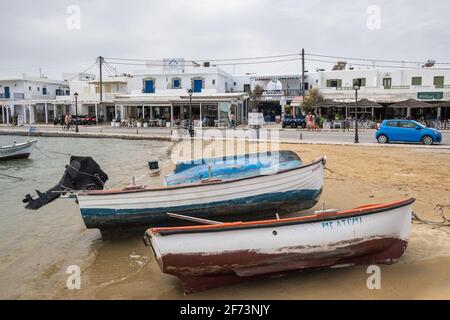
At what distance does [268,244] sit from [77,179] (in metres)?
5.22

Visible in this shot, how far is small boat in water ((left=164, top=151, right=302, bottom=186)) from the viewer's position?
1045 cm

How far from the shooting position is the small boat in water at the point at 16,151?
2500 cm

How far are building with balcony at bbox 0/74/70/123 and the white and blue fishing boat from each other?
49308 mm

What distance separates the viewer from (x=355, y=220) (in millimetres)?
6613

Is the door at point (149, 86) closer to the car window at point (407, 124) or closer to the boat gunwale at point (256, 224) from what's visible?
the car window at point (407, 124)

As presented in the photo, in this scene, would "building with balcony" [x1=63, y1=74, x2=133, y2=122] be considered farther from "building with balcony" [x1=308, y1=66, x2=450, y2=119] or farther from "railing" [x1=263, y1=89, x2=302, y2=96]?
"building with balcony" [x1=308, y1=66, x2=450, y2=119]

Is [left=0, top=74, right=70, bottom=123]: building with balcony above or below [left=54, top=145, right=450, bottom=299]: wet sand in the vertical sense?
above

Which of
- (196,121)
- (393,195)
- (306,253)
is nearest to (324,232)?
(306,253)

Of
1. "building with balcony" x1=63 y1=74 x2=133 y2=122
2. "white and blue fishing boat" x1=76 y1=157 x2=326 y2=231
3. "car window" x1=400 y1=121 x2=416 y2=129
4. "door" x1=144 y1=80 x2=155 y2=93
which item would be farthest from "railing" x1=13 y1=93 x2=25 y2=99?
"white and blue fishing boat" x1=76 y1=157 x2=326 y2=231

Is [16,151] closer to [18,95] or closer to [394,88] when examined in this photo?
[394,88]

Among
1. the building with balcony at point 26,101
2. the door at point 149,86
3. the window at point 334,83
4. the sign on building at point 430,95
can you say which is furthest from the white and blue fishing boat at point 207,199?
the building with balcony at point 26,101

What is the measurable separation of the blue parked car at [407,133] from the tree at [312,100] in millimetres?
17192

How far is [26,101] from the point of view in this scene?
2135 inches

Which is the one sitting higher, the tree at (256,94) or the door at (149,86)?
the door at (149,86)
